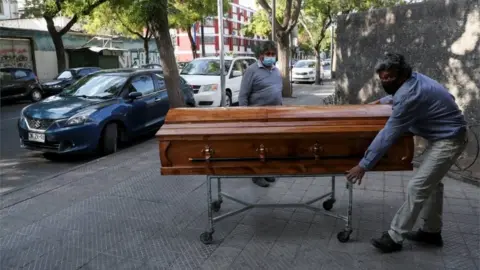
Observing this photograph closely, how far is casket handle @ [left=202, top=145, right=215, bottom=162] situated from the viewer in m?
3.30

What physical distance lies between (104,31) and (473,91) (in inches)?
1209

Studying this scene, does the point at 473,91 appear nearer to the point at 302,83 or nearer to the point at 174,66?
the point at 174,66

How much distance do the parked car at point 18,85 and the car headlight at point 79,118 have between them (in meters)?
11.4

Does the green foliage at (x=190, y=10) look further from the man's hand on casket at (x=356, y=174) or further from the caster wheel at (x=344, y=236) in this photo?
the man's hand on casket at (x=356, y=174)

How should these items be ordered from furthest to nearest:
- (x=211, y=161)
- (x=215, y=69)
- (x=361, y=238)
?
1. (x=215, y=69)
2. (x=361, y=238)
3. (x=211, y=161)

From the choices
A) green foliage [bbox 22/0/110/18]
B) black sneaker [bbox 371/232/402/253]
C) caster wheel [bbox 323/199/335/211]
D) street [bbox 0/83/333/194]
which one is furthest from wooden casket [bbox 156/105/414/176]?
green foliage [bbox 22/0/110/18]

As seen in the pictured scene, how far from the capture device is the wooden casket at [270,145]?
327 cm

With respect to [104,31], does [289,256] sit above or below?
below

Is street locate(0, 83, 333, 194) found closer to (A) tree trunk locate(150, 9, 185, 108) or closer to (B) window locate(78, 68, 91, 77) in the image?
(A) tree trunk locate(150, 9, 185, 108)

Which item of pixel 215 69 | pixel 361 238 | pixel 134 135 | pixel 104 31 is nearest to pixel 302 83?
pixel 215 69

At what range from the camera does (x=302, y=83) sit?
84.4 feet

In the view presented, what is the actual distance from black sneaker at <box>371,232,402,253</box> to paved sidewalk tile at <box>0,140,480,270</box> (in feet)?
0.18

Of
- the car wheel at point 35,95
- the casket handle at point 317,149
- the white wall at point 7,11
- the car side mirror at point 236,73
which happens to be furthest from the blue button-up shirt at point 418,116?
the white wall at point 7,11

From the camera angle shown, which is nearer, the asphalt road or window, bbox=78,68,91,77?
the asphalt road
